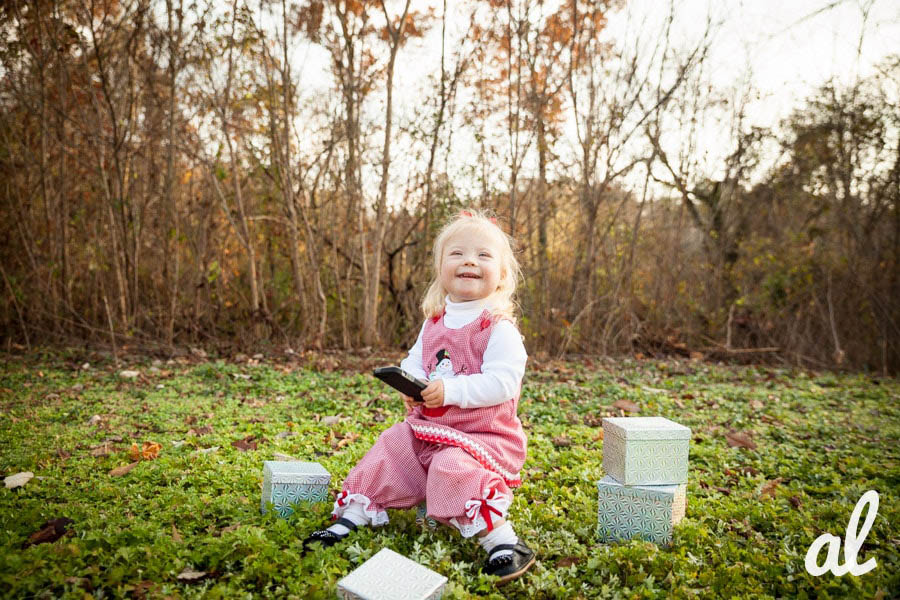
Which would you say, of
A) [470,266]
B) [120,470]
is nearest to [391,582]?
[470,266]

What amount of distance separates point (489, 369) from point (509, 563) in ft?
2.42

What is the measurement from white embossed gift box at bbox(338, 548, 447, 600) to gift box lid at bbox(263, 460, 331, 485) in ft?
2.40

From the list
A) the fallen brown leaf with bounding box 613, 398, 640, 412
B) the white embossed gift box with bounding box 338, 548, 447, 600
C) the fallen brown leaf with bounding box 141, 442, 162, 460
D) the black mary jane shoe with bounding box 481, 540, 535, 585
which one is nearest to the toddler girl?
the black mary jane shoe with bounding box 481, 540, 535, 585

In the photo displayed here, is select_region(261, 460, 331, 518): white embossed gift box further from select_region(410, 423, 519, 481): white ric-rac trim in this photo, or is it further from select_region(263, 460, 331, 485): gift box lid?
select_region(410, 423, 519, 481): white ric-rac trim

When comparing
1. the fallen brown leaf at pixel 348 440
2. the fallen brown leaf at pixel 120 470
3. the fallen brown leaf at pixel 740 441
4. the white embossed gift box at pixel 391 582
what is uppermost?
the white embossed gift box at pixel 391 582

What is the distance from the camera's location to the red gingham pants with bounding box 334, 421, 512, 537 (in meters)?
2.38

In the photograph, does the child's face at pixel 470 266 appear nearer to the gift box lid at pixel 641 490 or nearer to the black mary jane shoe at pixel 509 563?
the gift box lid at pixel 641 490

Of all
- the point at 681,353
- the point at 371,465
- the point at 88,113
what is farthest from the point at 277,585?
the point at 681,353

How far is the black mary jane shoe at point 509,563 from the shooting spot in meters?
2.24

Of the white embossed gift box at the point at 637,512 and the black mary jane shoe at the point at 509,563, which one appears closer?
the black mary jane shoe at the point at 509,563

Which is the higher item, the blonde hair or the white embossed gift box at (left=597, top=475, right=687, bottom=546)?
the blonde hair

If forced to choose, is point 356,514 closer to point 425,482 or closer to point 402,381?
point 425,482

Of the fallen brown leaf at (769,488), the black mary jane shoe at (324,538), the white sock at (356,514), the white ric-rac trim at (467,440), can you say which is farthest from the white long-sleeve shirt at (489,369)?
the fallen brown leaf at (769,488)

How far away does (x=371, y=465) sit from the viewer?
261cm
